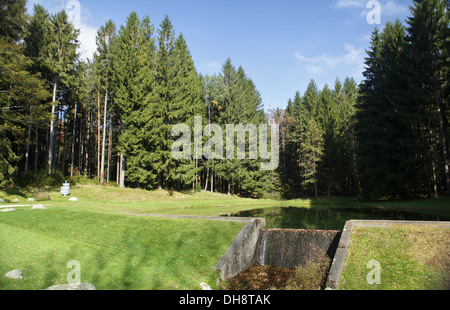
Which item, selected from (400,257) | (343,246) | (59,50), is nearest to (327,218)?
(343,246)

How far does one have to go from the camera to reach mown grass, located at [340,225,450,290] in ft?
22.6

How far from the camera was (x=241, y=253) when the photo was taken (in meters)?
10.2

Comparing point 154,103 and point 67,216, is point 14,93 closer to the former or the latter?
point 67,216

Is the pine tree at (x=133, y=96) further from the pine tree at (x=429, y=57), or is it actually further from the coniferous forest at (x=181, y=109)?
the pine tree at (x=429, y=57)

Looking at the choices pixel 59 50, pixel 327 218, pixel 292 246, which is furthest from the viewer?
pixel 59 50

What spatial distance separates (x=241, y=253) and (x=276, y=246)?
84.1 inches

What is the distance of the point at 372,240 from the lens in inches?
348

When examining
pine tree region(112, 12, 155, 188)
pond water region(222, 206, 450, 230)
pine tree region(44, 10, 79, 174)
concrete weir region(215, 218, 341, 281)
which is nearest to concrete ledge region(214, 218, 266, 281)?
concrete weir region(215, 218, 341, 281)

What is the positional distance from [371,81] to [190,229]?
114 feet

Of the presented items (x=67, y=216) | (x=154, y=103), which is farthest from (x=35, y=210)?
(x=154, y=103)

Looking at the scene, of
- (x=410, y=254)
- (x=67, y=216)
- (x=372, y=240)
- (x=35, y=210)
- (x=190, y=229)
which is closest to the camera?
(x=410, y=254)

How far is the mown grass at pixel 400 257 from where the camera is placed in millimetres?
6895

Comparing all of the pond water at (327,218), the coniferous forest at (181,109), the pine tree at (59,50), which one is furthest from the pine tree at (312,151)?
the pine tree at (59,50)

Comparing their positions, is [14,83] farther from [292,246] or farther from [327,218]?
[327,218]
